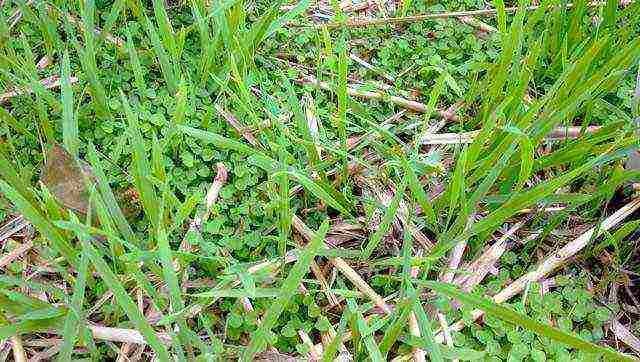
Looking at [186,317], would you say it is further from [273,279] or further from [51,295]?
[51,295]

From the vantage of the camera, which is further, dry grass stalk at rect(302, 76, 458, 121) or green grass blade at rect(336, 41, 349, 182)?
dry grass stalk at rect(302, 76, 458, 121)

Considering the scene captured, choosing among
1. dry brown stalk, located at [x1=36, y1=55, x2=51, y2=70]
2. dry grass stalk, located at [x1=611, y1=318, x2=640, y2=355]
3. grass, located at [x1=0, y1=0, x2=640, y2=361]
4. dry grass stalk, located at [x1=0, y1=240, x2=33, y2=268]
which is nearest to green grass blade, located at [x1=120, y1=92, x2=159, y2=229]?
grass, located at [x1=0, y1=0, x2=640, y2=361]

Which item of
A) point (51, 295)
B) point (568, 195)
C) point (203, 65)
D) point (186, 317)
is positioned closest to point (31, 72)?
point (203, 65)

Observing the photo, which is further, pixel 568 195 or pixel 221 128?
pixel 221 128

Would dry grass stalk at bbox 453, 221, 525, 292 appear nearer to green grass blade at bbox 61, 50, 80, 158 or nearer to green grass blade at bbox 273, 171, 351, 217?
green grass blade at bbox 273, 171, 351, 217

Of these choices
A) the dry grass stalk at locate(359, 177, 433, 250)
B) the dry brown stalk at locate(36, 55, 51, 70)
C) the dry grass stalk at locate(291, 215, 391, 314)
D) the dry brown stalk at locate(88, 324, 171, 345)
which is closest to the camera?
the dry brown stalk at locate(88, 324, 171, 345)

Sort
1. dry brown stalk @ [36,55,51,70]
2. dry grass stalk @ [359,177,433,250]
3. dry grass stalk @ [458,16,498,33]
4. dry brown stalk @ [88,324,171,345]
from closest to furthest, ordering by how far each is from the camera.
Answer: dry brown stalk @ [88,324,171,345] < dry grass stalk @ [359,177,433,250] < dry brown stalk @ [36,55,51,70] < dry grass stalk @ [458,16,498,33]

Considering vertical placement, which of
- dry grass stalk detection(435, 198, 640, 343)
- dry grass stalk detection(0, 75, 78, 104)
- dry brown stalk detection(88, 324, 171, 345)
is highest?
dry grass stalk detection(0, 75, 78, 104)

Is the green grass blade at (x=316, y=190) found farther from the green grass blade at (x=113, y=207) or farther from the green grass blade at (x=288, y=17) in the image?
the green grass blade at (x=288, y=17)

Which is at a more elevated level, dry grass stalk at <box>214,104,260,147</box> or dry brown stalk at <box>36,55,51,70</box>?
dry brown stalk at <box>36,55,51,70</box>
